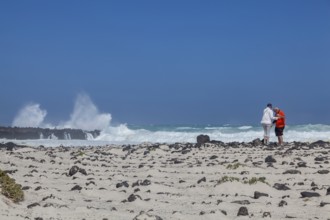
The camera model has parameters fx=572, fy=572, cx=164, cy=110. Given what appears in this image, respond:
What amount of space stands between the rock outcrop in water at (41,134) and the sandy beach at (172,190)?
112ft

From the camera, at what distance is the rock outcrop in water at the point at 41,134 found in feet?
157

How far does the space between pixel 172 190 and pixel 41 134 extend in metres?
41.9

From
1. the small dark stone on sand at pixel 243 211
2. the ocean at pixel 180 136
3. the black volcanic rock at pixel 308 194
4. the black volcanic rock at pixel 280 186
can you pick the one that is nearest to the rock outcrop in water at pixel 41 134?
the ocean at pixel 180 136

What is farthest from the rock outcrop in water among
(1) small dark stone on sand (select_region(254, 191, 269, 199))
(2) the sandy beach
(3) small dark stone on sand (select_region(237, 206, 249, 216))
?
(3) small dark stone on sand (select_region(237, 206, 249, 216))

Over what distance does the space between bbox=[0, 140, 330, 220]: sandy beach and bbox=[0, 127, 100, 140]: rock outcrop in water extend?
3419 cm

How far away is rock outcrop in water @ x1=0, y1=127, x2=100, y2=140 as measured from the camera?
47.8 meters

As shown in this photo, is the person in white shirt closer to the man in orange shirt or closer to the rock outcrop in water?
the man in orange shirt

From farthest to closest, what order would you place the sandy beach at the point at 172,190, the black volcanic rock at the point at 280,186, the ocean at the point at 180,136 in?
the ocean at the point at 180,136, the black volcanic rock at the point at 280,186, the sandy beach at the point at 172,190

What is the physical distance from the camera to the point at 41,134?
49906 mm

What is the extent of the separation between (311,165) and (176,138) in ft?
86.7

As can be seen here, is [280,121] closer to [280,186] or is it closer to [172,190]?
Result: [280,186]

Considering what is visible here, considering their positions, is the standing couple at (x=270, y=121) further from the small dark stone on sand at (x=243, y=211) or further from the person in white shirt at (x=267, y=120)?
the small dark stone on sand at (x=243, y=211)

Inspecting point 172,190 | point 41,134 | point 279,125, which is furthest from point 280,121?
point 41,134

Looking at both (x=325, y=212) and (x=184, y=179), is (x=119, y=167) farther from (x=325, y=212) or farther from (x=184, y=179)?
(x=325, y=212)
